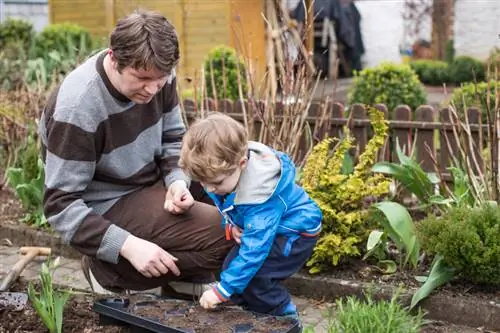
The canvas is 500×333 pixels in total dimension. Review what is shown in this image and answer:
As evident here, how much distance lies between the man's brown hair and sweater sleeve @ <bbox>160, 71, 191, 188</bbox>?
56cm

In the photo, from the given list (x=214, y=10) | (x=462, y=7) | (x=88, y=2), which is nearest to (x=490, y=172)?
(x=214, y=10)

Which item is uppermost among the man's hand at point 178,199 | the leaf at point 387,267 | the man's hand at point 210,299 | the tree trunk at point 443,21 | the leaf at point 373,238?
the tree trunk at point 443,21

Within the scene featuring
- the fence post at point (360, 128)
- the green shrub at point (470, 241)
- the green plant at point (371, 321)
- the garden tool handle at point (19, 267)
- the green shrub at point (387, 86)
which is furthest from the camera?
the green shrub at point (387, 86)

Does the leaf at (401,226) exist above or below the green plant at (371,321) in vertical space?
above

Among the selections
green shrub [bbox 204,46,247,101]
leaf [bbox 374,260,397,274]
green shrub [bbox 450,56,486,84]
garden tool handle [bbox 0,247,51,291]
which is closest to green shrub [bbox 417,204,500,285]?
leaf [bbox 374,260,397,274]

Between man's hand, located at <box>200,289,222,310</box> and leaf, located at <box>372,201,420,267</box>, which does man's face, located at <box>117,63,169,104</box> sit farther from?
leaf, located at <box>372,201,420,267</box>

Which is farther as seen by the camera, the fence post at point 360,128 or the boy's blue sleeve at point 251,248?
the fence post at point 360,128

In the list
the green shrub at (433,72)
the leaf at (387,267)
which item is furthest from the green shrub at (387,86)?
the green shrub at (433,72)

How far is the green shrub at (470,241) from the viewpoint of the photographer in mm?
3018

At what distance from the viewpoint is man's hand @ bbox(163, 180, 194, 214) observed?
2.91 metres

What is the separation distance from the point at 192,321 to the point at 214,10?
804cm

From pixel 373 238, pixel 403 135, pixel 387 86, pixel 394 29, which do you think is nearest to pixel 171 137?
pixel 373 238

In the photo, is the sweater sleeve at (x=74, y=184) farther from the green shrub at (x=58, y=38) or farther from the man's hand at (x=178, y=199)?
the green shrub at (x=58, y=38)

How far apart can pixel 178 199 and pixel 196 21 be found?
7637mm
